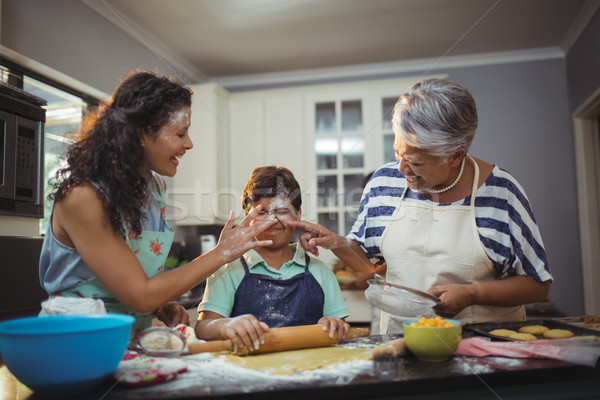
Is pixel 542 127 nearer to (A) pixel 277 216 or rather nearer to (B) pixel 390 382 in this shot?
(A) pixel 277 216

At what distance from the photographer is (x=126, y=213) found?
954 mm

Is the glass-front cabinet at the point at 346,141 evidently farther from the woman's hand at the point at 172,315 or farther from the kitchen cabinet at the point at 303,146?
the woman's hand at the point at 172,315

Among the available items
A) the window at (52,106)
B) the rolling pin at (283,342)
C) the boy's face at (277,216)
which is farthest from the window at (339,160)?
the rolling pin at (283,342)

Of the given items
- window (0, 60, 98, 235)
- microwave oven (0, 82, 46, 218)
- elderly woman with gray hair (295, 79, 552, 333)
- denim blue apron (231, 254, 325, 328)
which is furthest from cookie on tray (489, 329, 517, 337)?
window (0, 60, 98, 235)

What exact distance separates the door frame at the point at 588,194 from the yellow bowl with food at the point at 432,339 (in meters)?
3.07

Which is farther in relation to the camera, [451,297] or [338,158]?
[338,158]

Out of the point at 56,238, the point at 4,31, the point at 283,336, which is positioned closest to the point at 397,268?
the point at 283,336

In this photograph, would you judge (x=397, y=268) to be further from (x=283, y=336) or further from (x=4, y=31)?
(x=4, y=31)

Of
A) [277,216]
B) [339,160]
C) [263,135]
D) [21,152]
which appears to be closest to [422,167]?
[277,216]

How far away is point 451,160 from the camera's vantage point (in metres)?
1.29

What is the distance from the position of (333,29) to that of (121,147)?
8.26ft

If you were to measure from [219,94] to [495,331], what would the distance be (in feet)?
9.96

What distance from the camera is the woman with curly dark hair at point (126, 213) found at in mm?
879

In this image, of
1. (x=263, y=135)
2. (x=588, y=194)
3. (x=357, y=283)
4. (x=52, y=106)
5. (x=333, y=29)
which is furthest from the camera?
(x=263, y=135)
